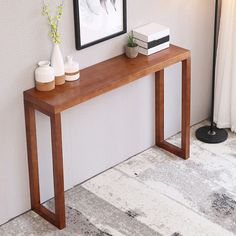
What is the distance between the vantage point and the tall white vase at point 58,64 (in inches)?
121

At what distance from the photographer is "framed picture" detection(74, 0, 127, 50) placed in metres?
3.16

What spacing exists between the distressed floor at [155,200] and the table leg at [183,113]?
5cm

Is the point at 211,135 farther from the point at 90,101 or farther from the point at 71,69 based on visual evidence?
the point at 71,69

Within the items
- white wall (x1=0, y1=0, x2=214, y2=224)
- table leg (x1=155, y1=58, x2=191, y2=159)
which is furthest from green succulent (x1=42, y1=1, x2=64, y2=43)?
table leg (x1=155, y1=58, x2=191, y2=159)

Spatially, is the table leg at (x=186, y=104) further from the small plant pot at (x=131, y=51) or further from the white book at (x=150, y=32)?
the small plant pot at (x=131, y=51)

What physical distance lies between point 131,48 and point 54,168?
0.78 meters

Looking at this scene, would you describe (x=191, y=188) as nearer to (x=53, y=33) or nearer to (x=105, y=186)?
(x=105, y=186)

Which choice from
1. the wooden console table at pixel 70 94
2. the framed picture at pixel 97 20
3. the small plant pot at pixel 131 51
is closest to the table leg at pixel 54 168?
the wooden console table at pixel 70 94

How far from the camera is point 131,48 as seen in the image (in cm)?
340

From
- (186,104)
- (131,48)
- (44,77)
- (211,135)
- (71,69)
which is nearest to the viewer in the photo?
(44,77)

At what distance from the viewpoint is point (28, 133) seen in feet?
10.4

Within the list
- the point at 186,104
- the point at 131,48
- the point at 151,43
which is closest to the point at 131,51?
the point at 131,48

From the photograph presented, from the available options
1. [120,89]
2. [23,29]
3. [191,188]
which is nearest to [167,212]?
[191,188]

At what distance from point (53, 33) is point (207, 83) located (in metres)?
1.44
